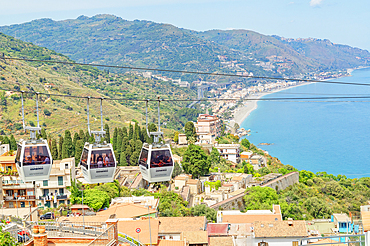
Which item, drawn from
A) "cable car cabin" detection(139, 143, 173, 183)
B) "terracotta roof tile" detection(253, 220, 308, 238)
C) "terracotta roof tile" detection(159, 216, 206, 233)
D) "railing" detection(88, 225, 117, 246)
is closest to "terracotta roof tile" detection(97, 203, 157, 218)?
"terracotta roof tile" detection(159, 216, 206, 233)

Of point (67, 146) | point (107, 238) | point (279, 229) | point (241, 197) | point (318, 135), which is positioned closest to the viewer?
point (107, 238)

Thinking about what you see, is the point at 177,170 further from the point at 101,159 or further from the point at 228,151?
the point at 101,159

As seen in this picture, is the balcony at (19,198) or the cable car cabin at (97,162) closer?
the cable car cabin at (97,162)

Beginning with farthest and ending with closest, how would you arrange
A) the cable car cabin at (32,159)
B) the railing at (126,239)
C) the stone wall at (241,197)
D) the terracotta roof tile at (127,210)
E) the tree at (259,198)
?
the tree at (259,198), the stone wall at (241,197), the terracotta roof tile at (127,210), the railing at (126,239), the cable car cabin at (32,159)

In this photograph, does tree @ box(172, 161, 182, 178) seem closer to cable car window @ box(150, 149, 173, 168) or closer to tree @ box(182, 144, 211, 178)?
tree @ box(182, 144, 211, 178)

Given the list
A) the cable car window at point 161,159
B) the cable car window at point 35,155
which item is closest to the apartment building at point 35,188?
the cable car window at point 35,155

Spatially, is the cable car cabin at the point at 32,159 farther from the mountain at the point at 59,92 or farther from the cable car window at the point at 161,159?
the mountain at the point at 59,92

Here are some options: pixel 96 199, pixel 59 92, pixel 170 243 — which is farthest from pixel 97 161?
pixel 59 92
